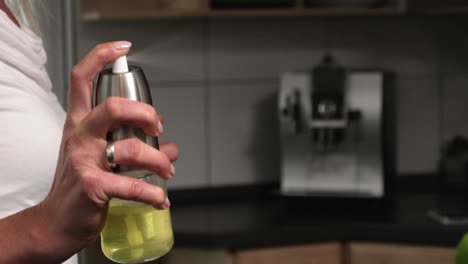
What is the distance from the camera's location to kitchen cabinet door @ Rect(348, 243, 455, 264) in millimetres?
1772

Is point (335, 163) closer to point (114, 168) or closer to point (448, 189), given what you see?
point (448, 189)

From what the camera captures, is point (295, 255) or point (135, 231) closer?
point (135, 231)

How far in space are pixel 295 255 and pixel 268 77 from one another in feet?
2.02

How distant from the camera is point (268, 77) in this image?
2.25m

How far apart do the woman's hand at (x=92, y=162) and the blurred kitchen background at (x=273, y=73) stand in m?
1.35

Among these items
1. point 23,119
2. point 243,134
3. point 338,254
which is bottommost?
point 338,254

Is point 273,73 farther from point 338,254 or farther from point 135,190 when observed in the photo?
point 135,190

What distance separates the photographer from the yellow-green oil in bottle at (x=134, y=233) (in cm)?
56

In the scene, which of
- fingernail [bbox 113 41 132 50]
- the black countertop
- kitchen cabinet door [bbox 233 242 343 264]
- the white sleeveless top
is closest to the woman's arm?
fingernail [bbox 113 41 132 50]

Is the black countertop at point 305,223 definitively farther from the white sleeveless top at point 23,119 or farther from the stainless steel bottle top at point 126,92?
the stainless steel bottle top at point 126,92

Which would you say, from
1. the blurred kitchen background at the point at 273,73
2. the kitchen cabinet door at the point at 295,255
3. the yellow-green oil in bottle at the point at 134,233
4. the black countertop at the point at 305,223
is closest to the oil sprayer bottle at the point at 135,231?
the yellow-green oil in bottle at the point at 134,233

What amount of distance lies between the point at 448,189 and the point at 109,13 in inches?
40.2

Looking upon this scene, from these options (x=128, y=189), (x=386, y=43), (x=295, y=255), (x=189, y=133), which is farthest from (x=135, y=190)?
(x=386, y=43)

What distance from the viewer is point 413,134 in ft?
7.61
